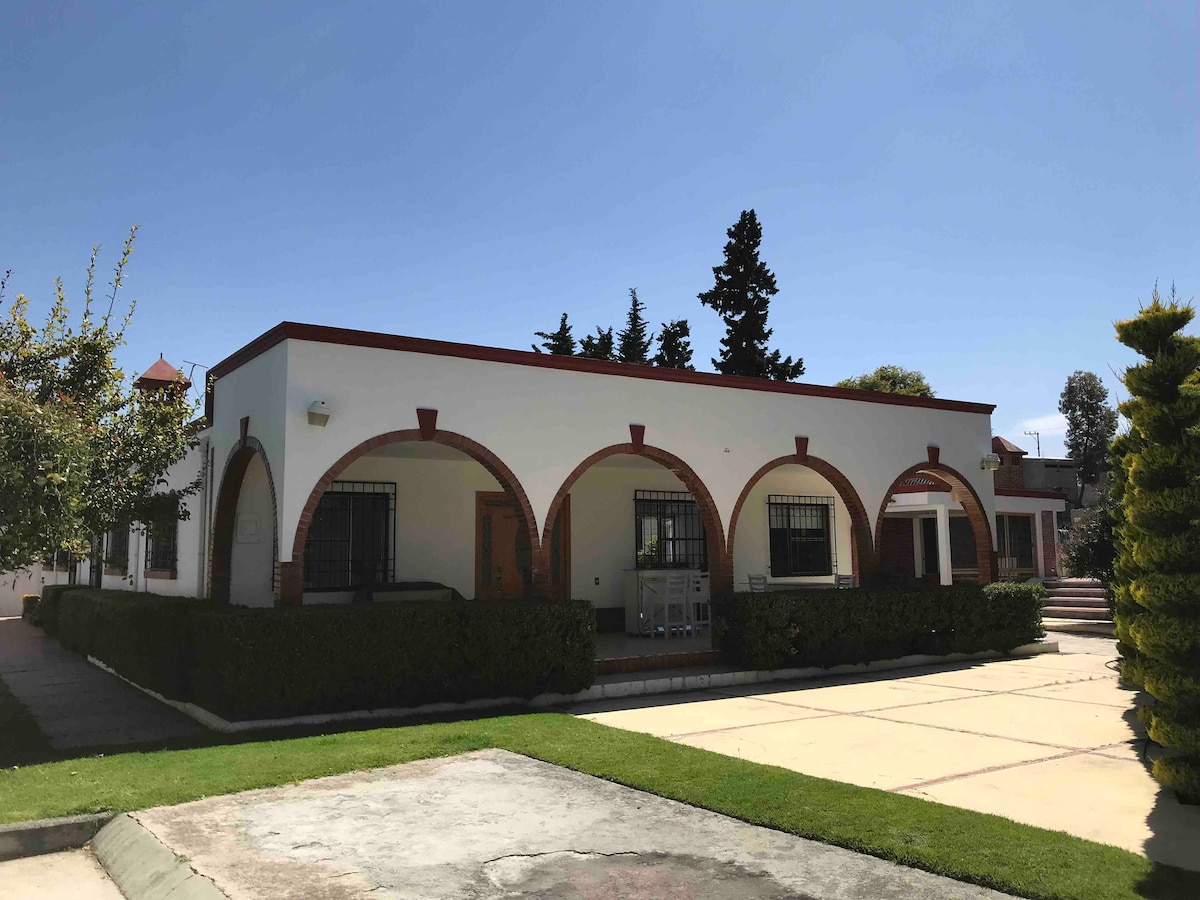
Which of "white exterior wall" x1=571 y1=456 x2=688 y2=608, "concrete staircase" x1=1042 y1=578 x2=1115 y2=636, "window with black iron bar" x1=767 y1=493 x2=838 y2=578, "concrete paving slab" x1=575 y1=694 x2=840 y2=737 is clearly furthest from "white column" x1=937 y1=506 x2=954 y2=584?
"concrete paving slab" x1=575 y1=694 x2=840 y2=737

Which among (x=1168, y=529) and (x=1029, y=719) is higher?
(x=1168, y=529)

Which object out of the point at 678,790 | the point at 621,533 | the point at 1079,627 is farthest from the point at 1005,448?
the point at 678,790

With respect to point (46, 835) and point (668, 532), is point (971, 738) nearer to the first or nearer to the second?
point (46, 835)

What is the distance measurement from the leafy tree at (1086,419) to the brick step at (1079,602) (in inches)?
1295

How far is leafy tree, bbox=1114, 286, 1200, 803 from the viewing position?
222 inches

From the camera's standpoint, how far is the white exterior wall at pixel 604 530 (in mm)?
14641

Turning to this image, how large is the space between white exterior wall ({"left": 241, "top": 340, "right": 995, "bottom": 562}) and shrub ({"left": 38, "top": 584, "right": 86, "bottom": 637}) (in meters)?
8.47

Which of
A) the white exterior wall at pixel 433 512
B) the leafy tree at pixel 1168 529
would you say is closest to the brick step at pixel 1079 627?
the white exterior wall at pixel 433 512

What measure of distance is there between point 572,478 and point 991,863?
713 cm

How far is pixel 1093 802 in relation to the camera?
19.0 ft

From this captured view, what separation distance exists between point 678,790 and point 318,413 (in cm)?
530

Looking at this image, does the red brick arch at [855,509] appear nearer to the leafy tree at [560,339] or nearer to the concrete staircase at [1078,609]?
the concrete staircase at [1078,609]

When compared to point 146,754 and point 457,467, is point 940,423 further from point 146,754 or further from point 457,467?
point 146,754

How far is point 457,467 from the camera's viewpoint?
1359cm
